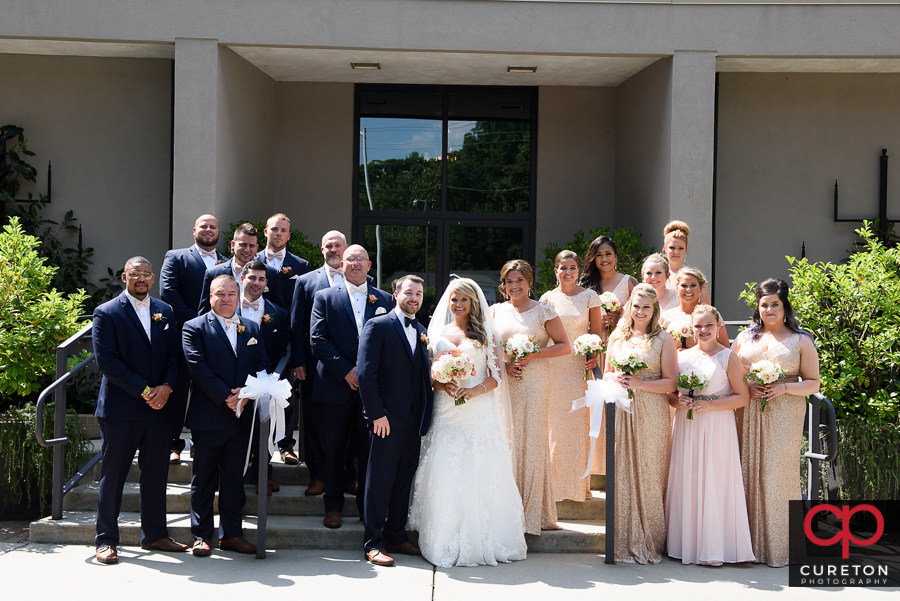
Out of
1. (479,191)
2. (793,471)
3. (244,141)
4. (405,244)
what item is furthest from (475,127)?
(793,471)

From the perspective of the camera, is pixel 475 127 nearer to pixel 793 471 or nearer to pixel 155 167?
pixel 155 167

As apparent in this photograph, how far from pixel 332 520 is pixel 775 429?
11.4 ft

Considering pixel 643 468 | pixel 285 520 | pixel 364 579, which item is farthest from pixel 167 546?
pixel 643 468

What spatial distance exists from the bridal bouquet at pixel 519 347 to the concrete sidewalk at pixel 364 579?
155 cm

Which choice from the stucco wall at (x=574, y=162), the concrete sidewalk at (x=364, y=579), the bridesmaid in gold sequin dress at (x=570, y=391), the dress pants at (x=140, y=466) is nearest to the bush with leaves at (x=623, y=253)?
the stucco wall at (x=574, y=162)

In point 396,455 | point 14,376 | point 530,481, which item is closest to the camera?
point 396,455

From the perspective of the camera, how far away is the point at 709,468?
585 centimetres

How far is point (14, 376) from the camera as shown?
7.00 metres

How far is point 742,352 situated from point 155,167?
769cm

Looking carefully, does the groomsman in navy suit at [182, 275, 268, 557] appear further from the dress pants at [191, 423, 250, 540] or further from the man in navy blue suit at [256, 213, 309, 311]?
the man in navy blue suit at [256, 213, 309, 311]

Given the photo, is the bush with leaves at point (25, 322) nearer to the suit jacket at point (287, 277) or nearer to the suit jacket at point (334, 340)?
the suit jacket at point (287, 277)

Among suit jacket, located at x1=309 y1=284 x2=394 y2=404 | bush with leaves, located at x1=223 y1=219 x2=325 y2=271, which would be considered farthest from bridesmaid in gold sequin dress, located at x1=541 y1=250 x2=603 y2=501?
bush with leaves, located at x1=223 y1=219 x2=325 y2=271

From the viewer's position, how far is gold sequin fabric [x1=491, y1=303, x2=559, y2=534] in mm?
6219

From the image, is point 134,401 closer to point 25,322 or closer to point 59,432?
point 59,432
